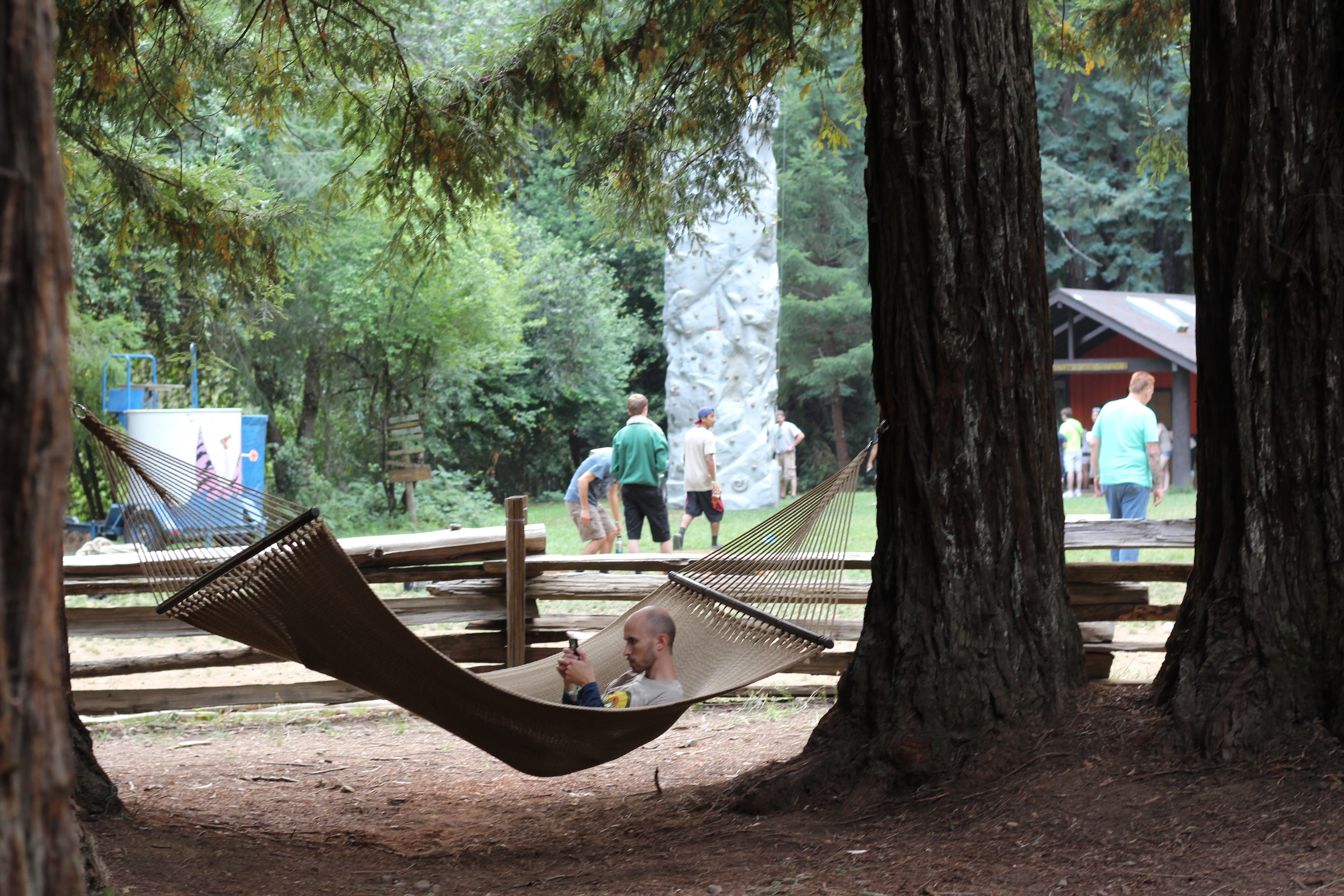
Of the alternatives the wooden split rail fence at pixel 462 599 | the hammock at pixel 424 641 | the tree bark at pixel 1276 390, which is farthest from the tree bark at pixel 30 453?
the wooden split rail fence at pixel 462 599

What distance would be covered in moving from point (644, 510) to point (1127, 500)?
3436mm

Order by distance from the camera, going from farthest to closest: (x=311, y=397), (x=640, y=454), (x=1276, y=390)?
(x=311, y=397) → (x=640, y=454) → (x=1276, y=390)

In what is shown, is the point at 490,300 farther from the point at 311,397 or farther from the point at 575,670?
the point at 575,670

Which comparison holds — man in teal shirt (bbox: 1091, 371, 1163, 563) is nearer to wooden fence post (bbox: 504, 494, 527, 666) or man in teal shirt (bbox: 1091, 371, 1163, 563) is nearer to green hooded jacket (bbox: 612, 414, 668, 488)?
Answer: green hooded jacket (bbox: 612, 414, 668, 488)

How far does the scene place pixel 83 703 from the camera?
5.66 metres

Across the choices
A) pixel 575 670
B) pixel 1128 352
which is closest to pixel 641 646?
pixel 575 670

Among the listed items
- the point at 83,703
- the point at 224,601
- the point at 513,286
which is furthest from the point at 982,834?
the point at 513,286

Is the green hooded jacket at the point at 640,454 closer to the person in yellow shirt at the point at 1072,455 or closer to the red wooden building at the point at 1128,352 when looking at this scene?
the person in yellow shirt at the point at 1072,455

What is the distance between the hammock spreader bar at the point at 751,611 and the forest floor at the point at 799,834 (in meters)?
0.50

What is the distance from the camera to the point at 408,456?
1552cm

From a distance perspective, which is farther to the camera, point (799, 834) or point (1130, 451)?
point (1130, 451)

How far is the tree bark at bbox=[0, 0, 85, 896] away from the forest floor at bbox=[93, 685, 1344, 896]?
5.86 ft

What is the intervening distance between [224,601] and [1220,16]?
3.29 meters

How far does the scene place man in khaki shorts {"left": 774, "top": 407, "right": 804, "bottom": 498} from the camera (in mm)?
17672
